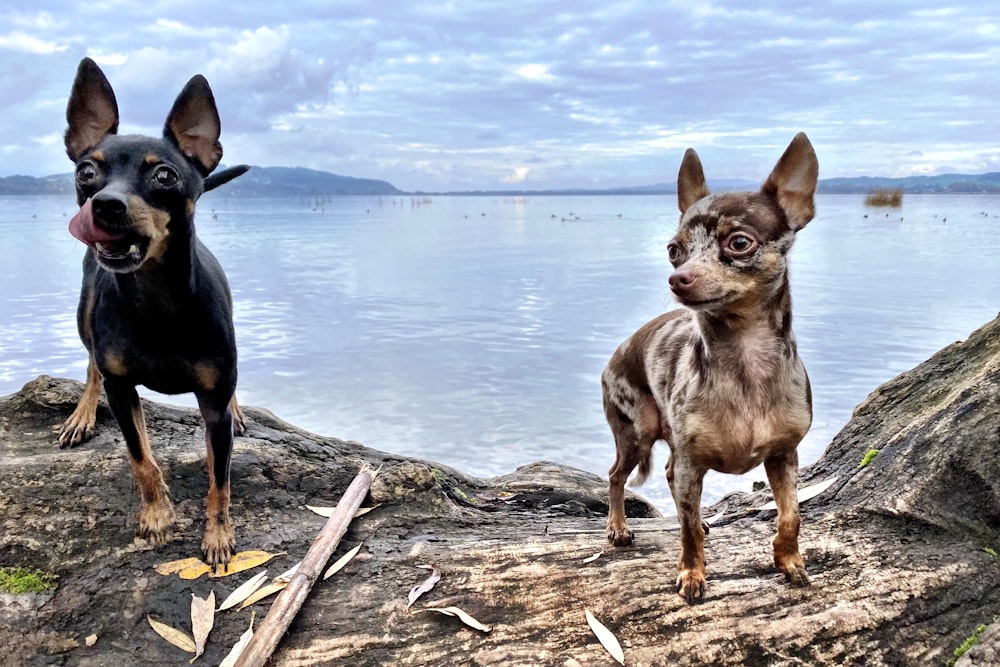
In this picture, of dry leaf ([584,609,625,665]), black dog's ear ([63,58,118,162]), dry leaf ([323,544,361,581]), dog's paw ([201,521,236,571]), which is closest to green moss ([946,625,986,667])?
dry leaf ([584,609,625,665])

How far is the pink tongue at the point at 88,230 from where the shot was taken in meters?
3.42

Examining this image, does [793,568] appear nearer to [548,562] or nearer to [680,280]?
[548,562]

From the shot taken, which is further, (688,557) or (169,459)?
(169,459)

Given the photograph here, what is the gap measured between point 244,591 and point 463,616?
44.7 inches

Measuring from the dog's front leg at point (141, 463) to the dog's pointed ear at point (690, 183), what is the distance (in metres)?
3.08

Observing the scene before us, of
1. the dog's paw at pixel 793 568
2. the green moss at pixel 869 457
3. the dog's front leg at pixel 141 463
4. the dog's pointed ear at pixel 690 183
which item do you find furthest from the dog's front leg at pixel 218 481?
the green moss at pixel 869 457

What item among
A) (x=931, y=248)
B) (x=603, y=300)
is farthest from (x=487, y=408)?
(x=931, y=248)

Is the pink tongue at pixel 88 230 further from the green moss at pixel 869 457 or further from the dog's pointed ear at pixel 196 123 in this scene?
the green moss at pixel 869 457

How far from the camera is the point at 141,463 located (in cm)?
419

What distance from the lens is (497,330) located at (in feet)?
45.5

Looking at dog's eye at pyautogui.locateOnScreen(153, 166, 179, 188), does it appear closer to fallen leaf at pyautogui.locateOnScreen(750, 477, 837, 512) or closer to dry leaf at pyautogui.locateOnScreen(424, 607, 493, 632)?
dry leaf at pyautogui.locateOnScreen(424, 607, 493, 632)

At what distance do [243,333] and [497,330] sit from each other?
14.4ft

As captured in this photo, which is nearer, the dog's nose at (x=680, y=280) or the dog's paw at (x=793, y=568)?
the dog's nose at (x=680, y=280)

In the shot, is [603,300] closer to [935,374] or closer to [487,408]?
[487,408]
